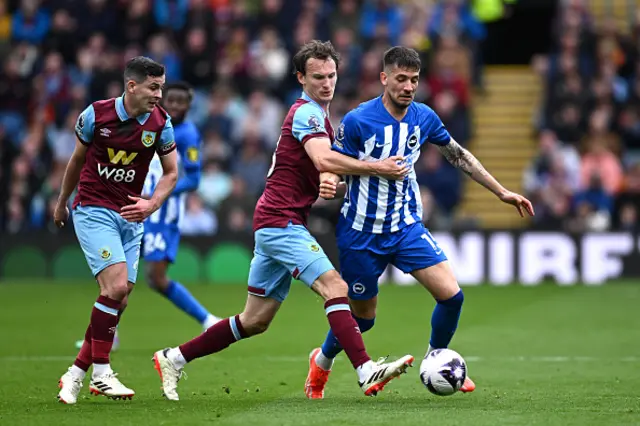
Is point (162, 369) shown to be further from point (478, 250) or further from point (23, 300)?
point (478, 250)

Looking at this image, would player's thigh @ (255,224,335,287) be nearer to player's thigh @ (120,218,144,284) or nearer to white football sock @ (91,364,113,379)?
player's thigh @ (120,218,144,284)

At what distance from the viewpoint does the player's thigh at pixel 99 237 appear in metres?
8.14

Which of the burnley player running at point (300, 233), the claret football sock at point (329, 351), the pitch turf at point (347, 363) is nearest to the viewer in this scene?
the pitch turf at point (347, 363)

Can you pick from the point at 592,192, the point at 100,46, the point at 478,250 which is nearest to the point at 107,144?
the point at 478,250

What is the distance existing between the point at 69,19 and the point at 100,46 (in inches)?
48.7

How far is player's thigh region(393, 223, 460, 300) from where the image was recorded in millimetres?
8117

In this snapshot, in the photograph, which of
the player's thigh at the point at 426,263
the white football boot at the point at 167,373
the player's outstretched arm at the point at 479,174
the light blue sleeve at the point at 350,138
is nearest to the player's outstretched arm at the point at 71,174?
A: the white football boot at the point at 167,373

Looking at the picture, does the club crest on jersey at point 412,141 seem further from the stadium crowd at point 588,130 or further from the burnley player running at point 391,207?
the stadium crowd at point 588,130

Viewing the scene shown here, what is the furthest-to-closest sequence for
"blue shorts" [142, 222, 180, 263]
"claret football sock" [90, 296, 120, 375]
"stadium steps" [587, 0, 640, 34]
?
"stadium steps" [587, 0, 640, 34] < "blue shorts" [142, 222, 180, 263] < "claret football sock" [90, 296, 120, 375]

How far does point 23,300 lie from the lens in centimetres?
1677

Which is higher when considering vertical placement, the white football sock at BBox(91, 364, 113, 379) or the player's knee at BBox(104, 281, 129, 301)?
the player's knee at BBox(104, 281, 129, 301)

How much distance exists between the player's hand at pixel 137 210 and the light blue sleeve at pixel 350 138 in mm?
1335

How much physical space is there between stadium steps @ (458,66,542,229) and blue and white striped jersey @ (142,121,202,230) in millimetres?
10768

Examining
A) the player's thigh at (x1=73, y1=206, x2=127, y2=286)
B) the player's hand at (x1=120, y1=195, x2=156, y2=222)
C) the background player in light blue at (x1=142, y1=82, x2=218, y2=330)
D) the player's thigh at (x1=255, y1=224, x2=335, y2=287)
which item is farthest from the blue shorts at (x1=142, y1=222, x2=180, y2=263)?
the player's thigh at (x1=255, y1=224, x2=335, y2=287)
